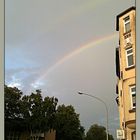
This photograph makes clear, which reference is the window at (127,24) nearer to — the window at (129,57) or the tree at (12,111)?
the window at (129,57)

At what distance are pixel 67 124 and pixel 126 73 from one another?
237mm

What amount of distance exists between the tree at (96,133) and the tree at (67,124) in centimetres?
2

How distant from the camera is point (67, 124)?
0.78 metres

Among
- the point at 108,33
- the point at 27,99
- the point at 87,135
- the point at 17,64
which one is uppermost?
the point at 108,33

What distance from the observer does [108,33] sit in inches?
32.2

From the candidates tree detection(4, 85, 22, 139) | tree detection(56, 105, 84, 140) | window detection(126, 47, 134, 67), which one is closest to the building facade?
window detection(126, 47, 134, 67)

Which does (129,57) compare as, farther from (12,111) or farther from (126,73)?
(12,111)

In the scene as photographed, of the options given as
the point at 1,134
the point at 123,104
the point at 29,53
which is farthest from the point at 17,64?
the point at 123,104

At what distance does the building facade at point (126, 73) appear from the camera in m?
0.74

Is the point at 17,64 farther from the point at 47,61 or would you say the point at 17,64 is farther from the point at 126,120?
the point at 126,120

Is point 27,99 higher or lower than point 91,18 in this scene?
lower

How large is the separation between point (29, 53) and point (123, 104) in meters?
0.33

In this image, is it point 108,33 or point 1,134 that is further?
point 108,33

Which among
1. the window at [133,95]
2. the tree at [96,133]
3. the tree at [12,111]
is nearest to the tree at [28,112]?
the tree at [12,111]
